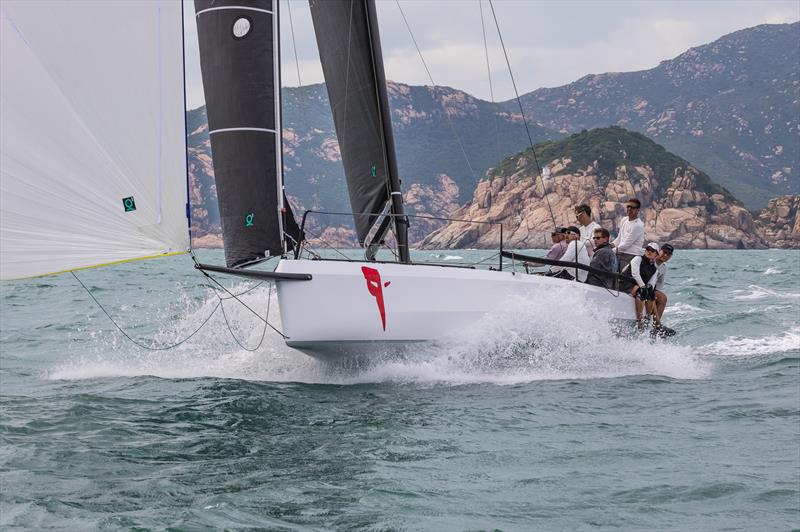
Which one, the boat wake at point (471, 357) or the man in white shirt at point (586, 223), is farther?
the man in white shirt at point (586, 223)

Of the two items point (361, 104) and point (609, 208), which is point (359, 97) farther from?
point (609, 208)

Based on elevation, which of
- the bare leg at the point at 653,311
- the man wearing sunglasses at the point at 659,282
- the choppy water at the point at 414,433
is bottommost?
the choppy water at the point at 414,433

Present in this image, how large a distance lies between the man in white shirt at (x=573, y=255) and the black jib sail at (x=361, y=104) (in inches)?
77.3

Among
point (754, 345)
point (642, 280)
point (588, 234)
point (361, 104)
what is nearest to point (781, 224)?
point (754, 345)

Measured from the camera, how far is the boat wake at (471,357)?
861 centimetres

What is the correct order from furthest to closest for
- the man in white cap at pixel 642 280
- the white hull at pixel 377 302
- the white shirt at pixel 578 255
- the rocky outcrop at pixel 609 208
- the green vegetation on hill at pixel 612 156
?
the green vegetation on hill at pixel 612 156 < the rocky outcrop at pixel 609 208 < the man in white cap at pixel 642 280 < the white shirt at pixel 578 255 < the white hull at pixel 377 302

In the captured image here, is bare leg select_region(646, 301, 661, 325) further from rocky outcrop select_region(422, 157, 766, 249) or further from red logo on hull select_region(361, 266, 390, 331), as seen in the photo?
rocky outcrop select_region(422, 157, 766, 249)

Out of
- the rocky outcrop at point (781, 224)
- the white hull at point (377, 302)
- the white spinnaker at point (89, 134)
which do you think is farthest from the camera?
the rocky outcrop at point (781, 224)

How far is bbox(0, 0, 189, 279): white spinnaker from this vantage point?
19.2ft

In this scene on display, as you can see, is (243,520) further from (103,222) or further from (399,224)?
(399,224)

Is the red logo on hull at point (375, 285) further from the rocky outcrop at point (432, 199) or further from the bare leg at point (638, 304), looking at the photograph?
the rocky outcrop at point (432, 199)

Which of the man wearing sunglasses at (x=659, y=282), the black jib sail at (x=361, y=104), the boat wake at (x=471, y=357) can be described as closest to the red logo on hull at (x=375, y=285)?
the boat wake at (x=471, y=357)

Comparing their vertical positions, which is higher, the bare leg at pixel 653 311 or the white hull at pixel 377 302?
the white hull at pixel 377 302

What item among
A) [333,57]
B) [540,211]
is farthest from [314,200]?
[333,57]
